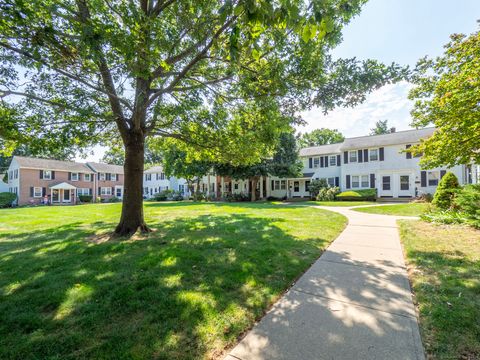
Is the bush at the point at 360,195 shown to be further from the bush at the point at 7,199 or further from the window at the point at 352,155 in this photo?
the bush at the point at 7,199

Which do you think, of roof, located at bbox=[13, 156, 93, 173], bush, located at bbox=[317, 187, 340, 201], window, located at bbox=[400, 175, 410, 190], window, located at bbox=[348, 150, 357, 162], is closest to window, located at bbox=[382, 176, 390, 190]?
window, located at bbox=[400, 175, 410, 190]

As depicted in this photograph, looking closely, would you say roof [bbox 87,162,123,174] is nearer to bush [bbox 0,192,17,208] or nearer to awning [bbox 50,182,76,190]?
awning [bbox 50,182,76,190]

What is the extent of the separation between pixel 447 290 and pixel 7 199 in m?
40.1

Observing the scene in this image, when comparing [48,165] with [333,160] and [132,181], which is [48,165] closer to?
[132,181]

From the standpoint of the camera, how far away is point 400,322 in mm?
2654

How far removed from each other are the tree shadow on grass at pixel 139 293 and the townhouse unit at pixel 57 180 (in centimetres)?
3304

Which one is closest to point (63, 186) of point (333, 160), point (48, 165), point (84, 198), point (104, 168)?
point (84, 198)

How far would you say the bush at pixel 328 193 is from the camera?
902 inches

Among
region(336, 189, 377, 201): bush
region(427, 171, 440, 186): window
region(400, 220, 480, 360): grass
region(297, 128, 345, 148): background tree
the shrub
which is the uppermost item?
region(297, 128, 345, 148): background tree

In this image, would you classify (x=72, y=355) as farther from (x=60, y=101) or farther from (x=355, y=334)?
(x=60, y=101)

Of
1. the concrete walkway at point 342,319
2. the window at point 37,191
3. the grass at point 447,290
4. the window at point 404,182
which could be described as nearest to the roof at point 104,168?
the window at point 37,191

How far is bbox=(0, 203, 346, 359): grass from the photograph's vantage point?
7.59ft

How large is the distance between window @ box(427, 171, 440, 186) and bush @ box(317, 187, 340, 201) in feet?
24.5

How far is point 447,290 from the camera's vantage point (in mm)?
3324
